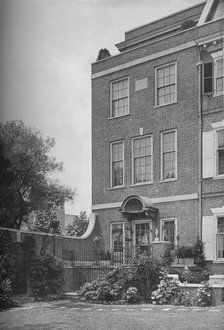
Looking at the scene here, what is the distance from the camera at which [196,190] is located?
17.3 metres

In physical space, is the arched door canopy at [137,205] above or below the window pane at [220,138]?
below

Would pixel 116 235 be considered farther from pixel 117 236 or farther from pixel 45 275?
pixel 45 275

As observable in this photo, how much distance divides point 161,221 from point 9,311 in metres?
7.18

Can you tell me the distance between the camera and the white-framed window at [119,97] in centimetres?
1975

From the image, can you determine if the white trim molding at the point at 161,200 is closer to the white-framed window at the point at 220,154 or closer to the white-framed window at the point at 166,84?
the white-framed window at the point at 220,154

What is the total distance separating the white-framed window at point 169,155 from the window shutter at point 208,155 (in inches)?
50.0

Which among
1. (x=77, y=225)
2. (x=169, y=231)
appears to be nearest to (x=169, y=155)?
(x=169, y=231)

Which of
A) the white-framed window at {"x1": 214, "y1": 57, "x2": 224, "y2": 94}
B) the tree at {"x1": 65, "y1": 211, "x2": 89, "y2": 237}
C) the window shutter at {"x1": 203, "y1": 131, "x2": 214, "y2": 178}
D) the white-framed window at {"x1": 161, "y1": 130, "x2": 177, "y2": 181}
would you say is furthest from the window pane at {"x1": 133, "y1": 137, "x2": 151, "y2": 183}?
the tree at {"x1": 65, "y1": 211, "x2": 89, "y2": 237}

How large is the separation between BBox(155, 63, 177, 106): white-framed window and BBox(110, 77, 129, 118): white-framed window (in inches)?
51.7

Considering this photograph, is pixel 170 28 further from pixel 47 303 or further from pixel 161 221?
pixel 47 303

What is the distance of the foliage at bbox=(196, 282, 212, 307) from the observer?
13203 millimetres

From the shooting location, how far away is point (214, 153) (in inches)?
661

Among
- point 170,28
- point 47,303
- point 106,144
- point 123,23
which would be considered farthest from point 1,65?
point 170,28

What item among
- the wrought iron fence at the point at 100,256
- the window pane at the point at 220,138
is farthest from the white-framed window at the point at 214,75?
the wrought iron fence at the point at 100,256
